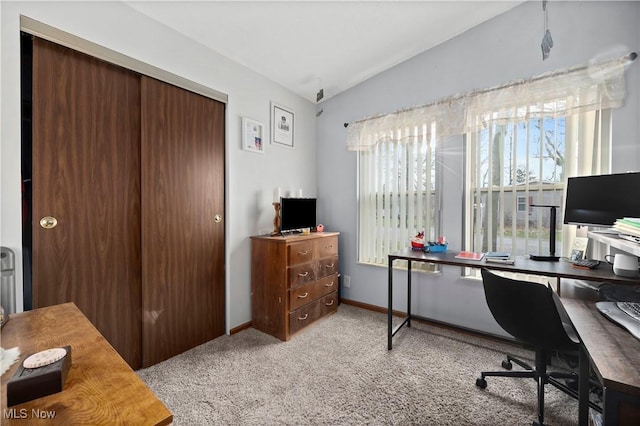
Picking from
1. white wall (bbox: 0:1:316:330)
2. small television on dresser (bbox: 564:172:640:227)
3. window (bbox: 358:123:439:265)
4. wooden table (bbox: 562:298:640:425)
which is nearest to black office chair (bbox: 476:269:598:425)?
wooden table (bbox: 562:298:640:425)

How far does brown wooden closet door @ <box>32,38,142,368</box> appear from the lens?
5.26ft

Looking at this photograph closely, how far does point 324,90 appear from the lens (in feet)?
11.1

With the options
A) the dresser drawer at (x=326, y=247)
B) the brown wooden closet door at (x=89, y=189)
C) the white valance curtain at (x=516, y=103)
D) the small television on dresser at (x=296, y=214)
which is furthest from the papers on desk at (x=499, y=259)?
the brown wooden closet door at (x=89, y=189)

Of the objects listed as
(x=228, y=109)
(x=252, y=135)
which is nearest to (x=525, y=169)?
(x=252, y=135)

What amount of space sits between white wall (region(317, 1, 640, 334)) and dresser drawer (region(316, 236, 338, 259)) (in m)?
0.36

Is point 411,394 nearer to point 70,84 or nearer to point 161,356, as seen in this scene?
point 161,356

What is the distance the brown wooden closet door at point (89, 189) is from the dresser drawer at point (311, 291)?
4.05 feet

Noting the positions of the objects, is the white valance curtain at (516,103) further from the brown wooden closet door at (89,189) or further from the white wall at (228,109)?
the brown wooden closet door at (89,189)

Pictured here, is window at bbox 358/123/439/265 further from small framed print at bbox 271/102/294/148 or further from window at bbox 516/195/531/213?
small framed print at bbox 271/102/294/148

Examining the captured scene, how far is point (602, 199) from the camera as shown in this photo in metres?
1.77

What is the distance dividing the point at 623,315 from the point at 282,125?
300 cm

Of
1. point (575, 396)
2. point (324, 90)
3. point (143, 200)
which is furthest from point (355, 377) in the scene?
point (324, 90)

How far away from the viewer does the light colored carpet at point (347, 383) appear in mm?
1603

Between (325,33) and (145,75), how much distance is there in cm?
150
